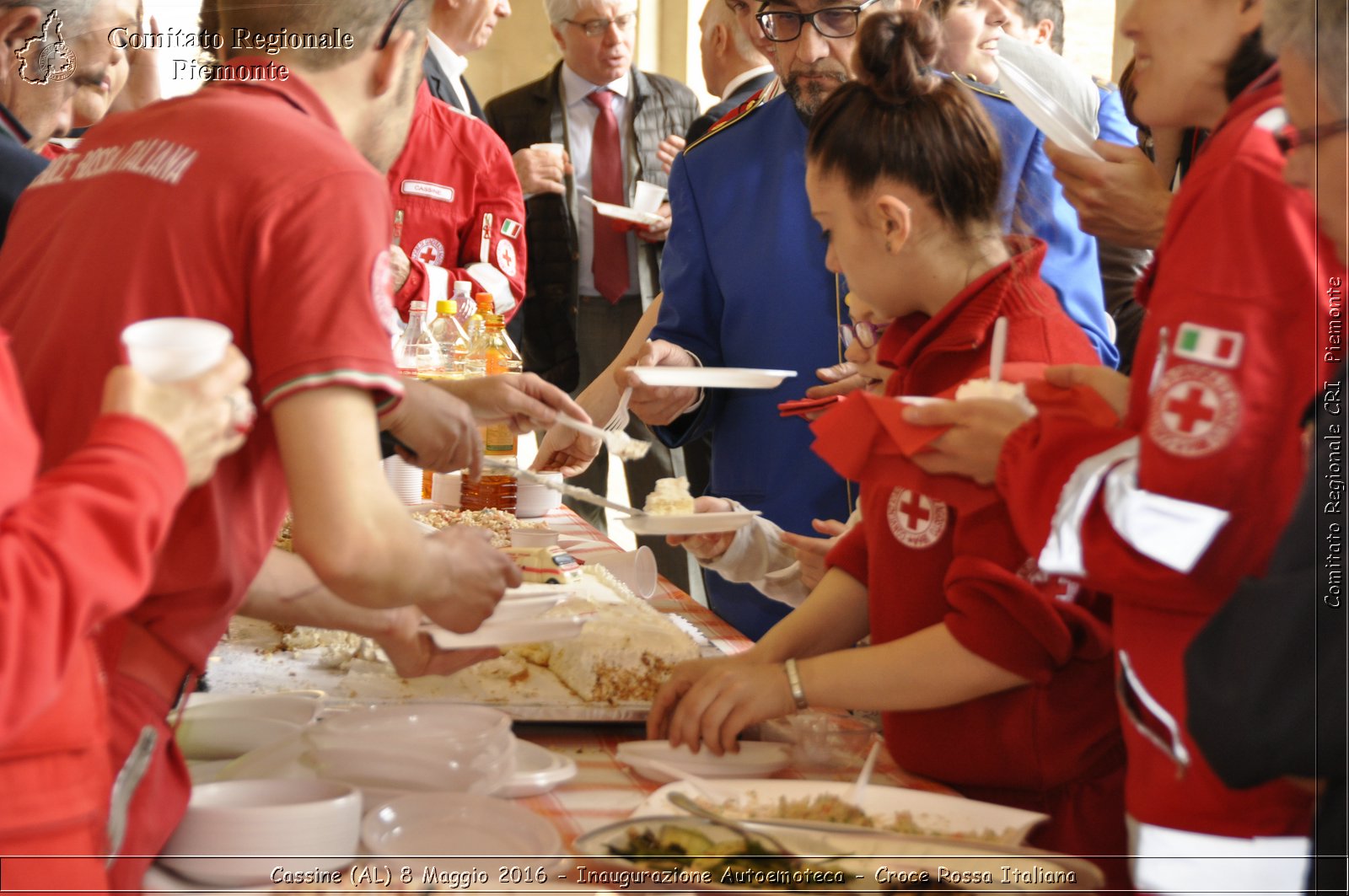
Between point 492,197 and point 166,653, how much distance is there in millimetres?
3281

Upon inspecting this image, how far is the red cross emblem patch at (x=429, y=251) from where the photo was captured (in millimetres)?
4109

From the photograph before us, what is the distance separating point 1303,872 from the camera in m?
0.98

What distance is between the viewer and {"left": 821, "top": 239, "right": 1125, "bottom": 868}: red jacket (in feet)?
4.60

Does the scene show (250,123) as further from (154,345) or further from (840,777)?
(840,777)

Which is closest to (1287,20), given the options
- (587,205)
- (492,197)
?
(492,197)

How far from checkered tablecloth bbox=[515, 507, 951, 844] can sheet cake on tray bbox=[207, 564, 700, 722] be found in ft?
0.11

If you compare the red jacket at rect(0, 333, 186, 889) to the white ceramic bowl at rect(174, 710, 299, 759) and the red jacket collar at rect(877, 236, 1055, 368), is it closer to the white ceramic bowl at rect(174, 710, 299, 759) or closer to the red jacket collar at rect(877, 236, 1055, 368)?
the white ceramic bowl at rect(174, 710, 299, 759)

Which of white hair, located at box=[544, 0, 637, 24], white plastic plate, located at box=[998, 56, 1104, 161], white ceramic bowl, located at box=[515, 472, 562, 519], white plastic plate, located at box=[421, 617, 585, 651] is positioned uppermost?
white hair, located at box=[544, 0, 637, 24]

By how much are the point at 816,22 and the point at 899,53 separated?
2.64 ft

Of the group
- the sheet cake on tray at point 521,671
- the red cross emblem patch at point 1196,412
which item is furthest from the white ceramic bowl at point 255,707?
the red cross emblem patch at point 1196,412

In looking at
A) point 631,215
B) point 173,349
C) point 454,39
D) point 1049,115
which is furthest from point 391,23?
point 454,39

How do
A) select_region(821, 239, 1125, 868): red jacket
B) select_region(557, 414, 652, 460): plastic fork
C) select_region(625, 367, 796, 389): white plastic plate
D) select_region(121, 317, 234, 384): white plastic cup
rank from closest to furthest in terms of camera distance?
select_region(121, 317, 234, 384): white plastic cup → select_region(821, 239, 1125, 868): red jacket → select_region(557, 414, 652, 460): plastic fork → select_region(625, 367, 796, 389): white plastic plate

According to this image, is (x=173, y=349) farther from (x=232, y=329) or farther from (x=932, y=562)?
(x=932, y=562)

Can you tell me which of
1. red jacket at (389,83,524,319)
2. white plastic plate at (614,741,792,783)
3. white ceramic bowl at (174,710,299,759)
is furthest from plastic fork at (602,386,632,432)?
red jacket at (389,83,524,319)
